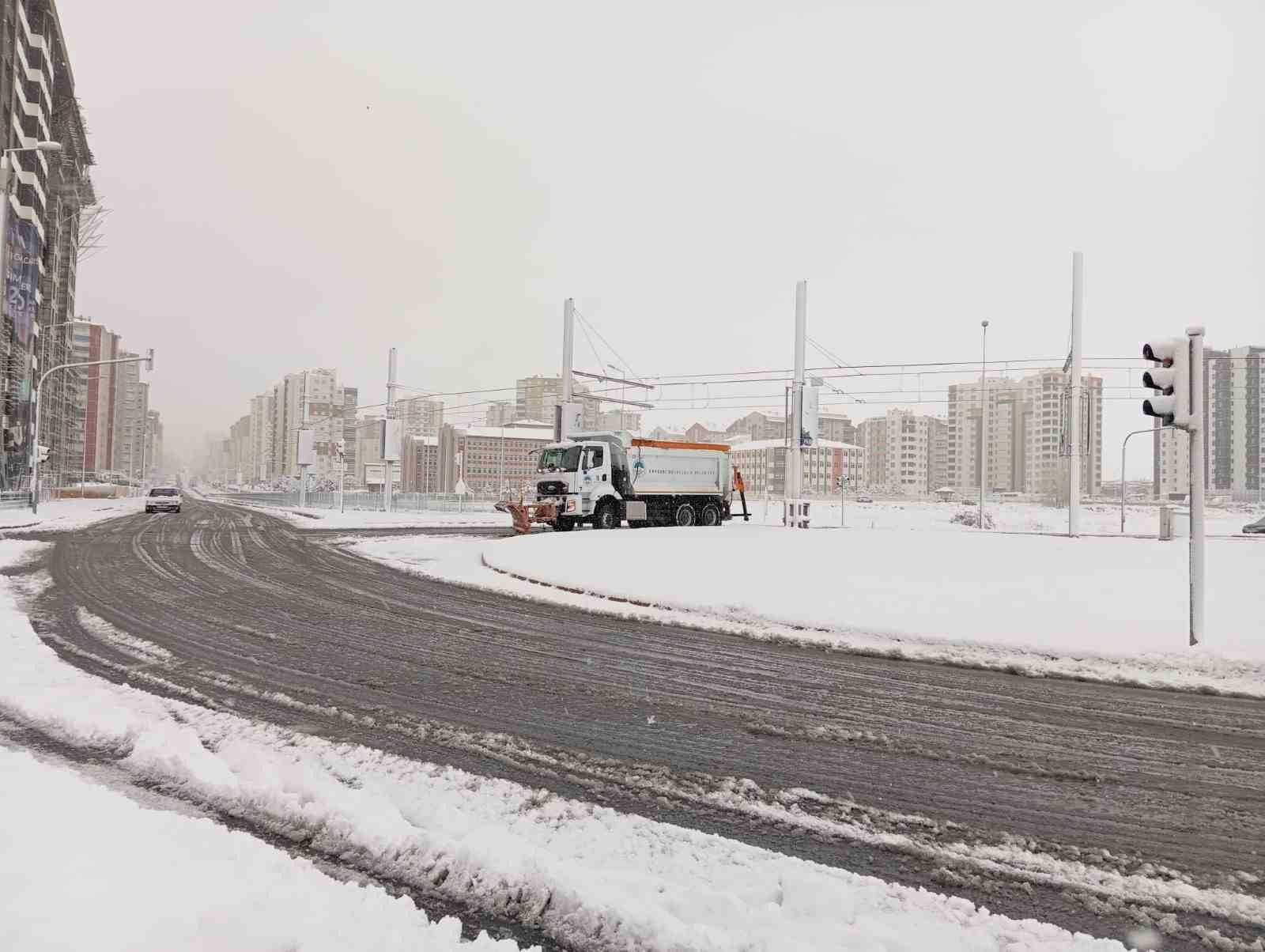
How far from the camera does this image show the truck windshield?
25.1 meters

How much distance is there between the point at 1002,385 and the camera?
388ft

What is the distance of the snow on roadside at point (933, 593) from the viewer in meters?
7.47

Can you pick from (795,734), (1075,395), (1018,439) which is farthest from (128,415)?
(795,734)

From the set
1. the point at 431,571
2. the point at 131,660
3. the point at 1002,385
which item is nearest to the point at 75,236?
the point at 431,571

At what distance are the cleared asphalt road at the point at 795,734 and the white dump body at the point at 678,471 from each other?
17.1 m

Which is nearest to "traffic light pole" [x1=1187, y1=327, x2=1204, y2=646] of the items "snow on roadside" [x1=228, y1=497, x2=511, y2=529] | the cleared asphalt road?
the cleared asphalt road

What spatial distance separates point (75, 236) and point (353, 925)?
10048 centimetres

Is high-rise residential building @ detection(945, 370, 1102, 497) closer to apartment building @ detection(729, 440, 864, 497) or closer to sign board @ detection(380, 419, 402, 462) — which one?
apartment building @ detection(729, 440, 864, 497)

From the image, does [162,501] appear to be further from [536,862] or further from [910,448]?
[910,448]

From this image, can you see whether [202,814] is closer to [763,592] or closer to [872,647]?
[872,647]

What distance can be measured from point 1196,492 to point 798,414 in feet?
58.7

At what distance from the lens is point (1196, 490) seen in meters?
8.25

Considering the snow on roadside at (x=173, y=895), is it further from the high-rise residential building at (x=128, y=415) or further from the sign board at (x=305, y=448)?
the high-rise residential building at (x=128, y=415)

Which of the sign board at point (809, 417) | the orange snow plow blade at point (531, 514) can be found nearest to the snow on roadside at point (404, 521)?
the orange snow plow blade at point (531, 514)
